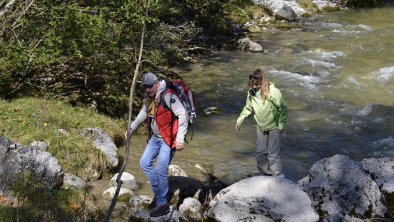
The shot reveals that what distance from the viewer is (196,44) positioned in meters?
20.3

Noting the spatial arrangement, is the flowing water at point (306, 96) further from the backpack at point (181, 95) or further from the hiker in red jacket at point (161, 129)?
the backpack at point (181, 95)

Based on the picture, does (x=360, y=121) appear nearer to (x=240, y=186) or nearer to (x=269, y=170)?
(x=269, y=170)

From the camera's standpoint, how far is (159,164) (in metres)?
6.43

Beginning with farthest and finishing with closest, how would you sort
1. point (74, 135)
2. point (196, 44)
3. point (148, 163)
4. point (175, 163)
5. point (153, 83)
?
point (196, 44)
point (175, 163)
point (74, 135)
point (148, 163)
point (153, 83)

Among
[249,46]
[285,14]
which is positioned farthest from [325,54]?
[285,14]

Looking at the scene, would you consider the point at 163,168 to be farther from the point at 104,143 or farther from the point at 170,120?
the point at 104,143

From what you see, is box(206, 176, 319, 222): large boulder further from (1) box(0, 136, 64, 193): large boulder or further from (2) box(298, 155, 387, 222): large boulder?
(1) box(0, 136, 64, 193): large boulder

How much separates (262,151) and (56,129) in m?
3.67

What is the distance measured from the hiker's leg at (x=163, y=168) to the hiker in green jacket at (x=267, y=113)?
5.48 feet

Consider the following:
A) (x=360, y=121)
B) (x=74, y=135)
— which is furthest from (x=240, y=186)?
(x=360, y=121)

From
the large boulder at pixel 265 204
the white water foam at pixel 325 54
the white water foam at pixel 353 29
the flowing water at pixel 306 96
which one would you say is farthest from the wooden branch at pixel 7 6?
the white water foam at pixel 353 29

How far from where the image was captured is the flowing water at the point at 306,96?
10094 mm

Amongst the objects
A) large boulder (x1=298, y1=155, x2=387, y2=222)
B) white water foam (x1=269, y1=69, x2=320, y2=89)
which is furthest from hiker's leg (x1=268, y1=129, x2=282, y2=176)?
white water foam (x1=269, y1=69, x2=320, y2=89)

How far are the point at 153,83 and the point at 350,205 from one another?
325cm
